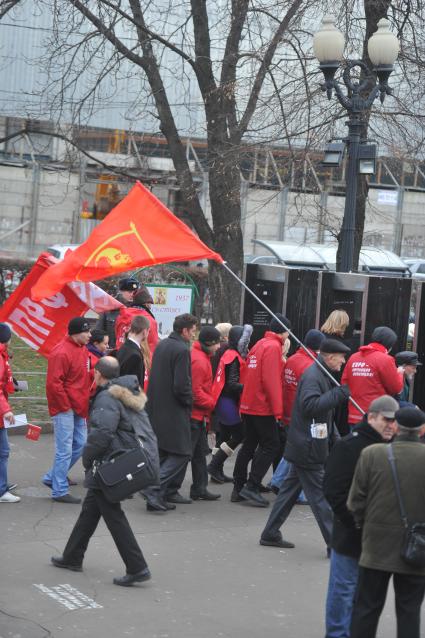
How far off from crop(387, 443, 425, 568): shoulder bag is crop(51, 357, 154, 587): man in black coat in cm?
247

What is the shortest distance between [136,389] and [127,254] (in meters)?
2.25

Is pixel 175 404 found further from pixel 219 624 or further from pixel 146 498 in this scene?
pixel 219 624

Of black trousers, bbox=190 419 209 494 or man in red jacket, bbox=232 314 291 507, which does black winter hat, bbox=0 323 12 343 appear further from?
Answer: man in red jacket, bbox=232 314 291 507

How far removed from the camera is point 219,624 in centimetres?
683

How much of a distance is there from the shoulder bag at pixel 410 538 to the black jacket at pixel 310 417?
2.49 meters

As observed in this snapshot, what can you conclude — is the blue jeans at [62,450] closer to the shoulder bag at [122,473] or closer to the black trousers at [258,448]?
the black trousers at [258,448]

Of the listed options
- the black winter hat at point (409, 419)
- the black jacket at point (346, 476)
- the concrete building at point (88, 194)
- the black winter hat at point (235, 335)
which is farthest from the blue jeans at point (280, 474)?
the concrete building at point (88, 194)

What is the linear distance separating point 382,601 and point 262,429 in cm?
452

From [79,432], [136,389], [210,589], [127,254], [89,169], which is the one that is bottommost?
[210,589]

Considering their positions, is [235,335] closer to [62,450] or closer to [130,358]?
[130,358]

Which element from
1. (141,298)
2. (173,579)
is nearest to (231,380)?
(141,298)

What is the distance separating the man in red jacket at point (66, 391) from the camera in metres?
9.70

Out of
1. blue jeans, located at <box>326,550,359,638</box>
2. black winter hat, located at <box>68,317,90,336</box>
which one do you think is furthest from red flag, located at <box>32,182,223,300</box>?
blue jeans, located at <box>326,550,359,638</box>

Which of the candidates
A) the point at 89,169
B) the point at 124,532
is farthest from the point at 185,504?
the point at 89,169
